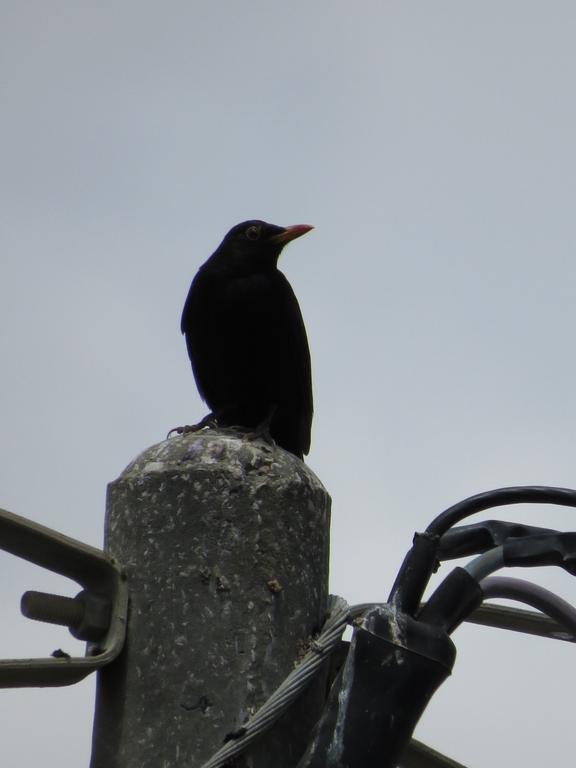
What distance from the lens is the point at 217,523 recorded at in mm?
2318

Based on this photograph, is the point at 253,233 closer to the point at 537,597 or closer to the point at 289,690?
the point at 537,597

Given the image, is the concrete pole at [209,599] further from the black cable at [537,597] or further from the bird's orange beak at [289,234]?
the bird's orange beak at [289,234]

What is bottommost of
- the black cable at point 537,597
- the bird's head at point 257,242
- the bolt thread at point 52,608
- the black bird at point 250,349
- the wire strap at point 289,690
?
the wire strap at point 289,690

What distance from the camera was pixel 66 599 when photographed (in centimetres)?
228

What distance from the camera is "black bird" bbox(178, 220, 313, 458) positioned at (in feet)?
17.9

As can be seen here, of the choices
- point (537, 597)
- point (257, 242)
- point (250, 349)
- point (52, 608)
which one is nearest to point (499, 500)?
point (537, 597)

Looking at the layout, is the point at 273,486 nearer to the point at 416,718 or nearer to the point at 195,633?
the point at 195,633

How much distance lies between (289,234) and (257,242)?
0.62 feet

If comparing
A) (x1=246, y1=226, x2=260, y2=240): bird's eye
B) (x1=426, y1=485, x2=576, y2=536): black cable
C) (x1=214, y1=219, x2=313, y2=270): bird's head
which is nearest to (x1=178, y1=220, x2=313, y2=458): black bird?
(x1=214, y1=219, x2=313, y2=270): bird's head

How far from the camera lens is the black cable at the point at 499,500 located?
189cm

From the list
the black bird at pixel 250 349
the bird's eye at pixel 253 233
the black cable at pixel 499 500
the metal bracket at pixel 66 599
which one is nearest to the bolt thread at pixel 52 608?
the metal bracket at pixel 66 599

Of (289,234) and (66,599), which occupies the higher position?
(289,234)

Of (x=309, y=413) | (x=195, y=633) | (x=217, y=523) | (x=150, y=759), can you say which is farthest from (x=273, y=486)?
(x=309, y=413)

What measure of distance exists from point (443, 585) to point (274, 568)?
0.54 meters
